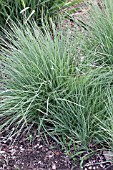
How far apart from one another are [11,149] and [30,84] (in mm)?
512

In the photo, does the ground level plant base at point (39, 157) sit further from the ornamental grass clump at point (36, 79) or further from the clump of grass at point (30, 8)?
the clump of grass at point (30, 8)

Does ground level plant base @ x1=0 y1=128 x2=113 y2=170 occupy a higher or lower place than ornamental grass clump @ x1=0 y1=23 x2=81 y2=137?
lower

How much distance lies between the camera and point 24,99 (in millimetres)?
2574

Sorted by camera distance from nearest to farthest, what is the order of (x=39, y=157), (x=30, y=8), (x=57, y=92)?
(x=39, y=157)
(x=57, y=92)
(x=30, y=8)

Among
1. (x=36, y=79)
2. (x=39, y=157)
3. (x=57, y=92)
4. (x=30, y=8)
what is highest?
(x=30, y=8)

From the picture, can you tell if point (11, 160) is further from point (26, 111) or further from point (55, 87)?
point (55, 87)

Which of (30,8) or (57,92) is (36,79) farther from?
(30,8)

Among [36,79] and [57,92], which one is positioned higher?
[36,79]

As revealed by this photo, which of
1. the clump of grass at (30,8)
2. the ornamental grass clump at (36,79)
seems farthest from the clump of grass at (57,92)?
the clump of grass at (30,8)

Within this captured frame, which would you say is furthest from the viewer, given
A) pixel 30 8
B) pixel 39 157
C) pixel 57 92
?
pixel 30 8

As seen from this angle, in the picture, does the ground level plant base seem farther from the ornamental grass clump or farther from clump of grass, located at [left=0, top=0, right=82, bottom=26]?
clump of grass, located at [left=0, top=0, right=82, bottom=26]

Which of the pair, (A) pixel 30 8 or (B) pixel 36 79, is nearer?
(B) pixel 36 79

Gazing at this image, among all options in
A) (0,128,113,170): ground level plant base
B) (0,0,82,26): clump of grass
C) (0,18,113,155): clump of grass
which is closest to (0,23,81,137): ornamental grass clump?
(0,18,113,155): clump of grass

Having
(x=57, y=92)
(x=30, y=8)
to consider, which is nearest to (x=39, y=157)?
(x=57, y=92)
